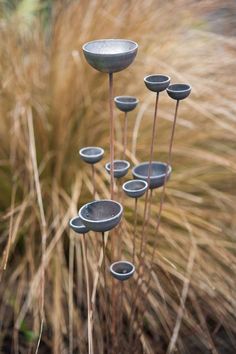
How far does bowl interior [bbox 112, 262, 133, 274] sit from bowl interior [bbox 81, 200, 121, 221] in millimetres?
148

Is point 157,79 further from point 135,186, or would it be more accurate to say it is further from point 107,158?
point 107,158

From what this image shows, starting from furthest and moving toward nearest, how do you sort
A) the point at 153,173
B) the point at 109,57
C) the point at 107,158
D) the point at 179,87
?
the point at 107,158 < the point at 153,173 < the point at 179,87 < the point at 109,57

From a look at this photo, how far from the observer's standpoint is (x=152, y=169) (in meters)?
0.85

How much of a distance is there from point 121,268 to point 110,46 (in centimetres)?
31

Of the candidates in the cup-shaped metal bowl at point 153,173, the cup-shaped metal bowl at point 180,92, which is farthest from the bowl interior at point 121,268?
the cup-shaped metal bowl at point 180,92

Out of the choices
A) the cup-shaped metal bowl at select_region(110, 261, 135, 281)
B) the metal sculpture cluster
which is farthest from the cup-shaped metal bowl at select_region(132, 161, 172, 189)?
the cup-shaped metal bowl at select_region(110, 261, 135, 281)

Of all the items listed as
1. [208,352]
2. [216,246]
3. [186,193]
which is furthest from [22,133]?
[208,352]

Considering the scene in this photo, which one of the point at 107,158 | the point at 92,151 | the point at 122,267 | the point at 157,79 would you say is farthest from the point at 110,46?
the point at 107,158

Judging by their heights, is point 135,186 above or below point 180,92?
below

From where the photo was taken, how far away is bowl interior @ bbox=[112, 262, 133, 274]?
30.8 inches

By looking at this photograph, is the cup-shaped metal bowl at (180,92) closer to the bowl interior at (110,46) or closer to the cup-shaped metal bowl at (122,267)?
the bowl interior at (110,46)

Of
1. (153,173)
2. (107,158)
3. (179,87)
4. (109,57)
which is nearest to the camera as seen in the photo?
(109,57)

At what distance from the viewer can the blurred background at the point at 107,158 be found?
1.14 meters

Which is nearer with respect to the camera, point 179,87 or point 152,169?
point 179,87
